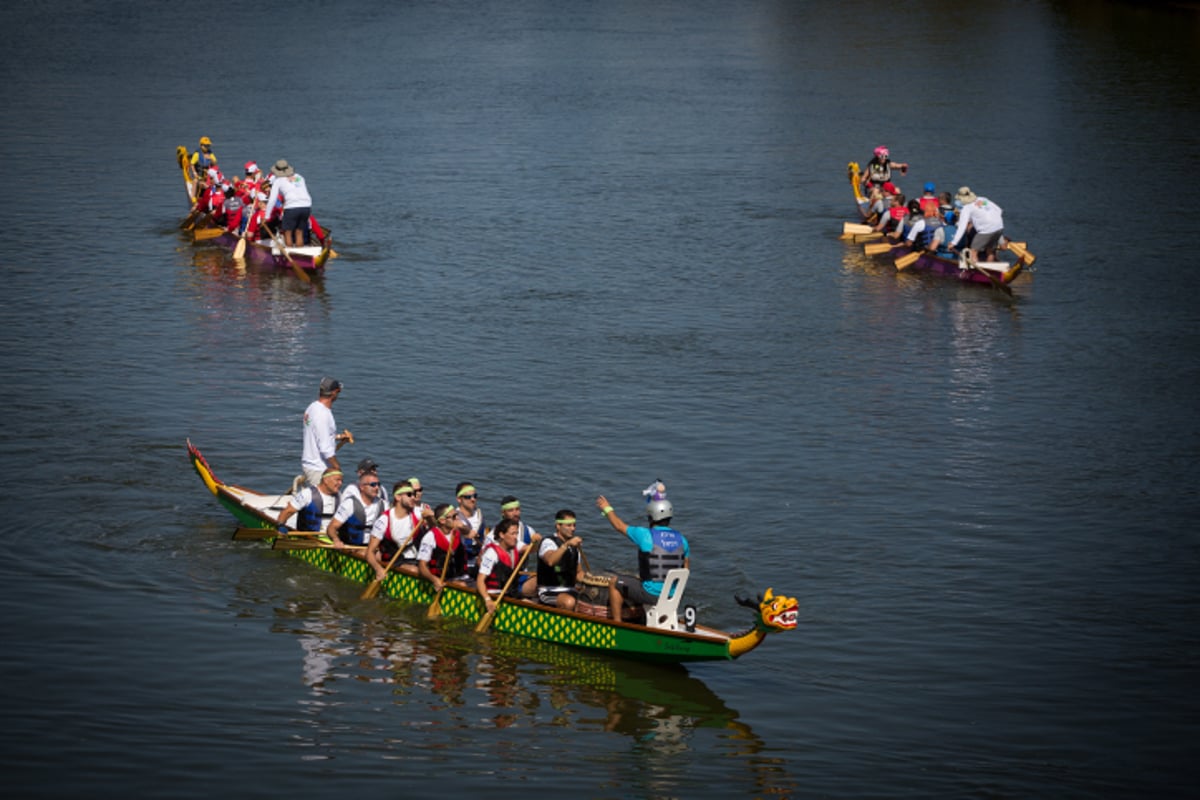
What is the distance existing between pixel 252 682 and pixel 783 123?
50.0 m

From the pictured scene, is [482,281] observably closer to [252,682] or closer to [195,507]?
[195,507]

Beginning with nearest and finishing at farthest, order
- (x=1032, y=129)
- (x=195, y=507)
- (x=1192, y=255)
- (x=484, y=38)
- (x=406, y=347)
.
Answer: (x=195, y=507) → (x=406, y=347) → (x=1192, y=255) → (x=1032, y=129) → (x=484, y=38)

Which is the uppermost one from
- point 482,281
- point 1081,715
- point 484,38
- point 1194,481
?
point 484,38

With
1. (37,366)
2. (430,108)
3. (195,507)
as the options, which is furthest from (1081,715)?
(430,108)

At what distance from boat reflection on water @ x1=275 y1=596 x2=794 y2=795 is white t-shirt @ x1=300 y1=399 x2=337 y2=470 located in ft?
8.64

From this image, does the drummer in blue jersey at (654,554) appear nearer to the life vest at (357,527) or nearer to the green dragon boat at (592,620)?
the green dragon boat at (592,620)

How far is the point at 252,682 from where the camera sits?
63.6 ft

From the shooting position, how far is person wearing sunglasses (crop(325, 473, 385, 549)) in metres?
22.0

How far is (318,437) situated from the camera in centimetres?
2309

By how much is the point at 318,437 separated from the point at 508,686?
560 centimetres

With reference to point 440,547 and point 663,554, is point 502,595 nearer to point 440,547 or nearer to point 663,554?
point 440,547

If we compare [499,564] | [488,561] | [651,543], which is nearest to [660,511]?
[651,543]

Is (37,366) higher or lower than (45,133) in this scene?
lower

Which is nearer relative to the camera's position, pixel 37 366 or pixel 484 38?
pixel 37 366
